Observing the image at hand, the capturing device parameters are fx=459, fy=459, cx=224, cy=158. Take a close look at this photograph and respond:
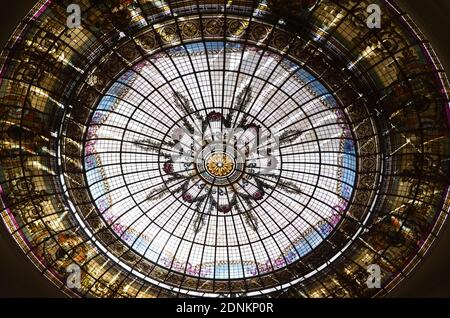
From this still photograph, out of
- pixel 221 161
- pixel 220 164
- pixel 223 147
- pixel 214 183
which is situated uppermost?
pixel 223 147

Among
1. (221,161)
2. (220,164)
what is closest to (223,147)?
(221,161)

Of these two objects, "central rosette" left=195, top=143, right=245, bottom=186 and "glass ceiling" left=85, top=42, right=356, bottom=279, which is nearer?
"glass ceiling" left=85, top=42, right=356, bottom=279

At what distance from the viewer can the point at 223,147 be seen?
2519cm

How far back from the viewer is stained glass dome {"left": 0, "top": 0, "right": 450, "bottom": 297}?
66.6ft

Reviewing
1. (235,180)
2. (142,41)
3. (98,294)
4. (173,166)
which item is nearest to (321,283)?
(235,180)

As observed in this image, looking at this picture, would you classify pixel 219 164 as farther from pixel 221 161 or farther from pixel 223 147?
pixel 223 147

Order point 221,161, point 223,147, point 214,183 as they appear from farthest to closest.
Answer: point 214,183, point 221,161, point 223,147

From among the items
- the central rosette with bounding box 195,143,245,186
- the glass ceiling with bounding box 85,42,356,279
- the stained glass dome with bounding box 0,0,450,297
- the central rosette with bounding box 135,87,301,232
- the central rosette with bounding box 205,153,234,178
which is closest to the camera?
the stained glass dome with bounding box 0,0,450,297

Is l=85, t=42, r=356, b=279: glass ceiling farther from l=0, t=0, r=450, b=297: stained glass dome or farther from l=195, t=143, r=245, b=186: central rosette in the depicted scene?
l=195, t=143, r=245, b=186: central rosette

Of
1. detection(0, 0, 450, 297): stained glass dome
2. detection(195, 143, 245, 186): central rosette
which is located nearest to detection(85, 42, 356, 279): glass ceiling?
detection(0, 0, 450, 297): stained glass dome

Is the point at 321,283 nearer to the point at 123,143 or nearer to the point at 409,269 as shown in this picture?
the point at 409,269

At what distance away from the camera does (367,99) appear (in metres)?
21.6

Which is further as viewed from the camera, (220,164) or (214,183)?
(214,183)

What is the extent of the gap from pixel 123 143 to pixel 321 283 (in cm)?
1328
